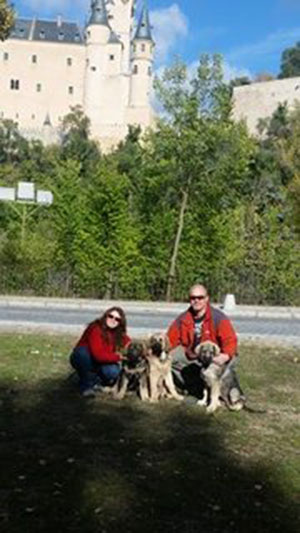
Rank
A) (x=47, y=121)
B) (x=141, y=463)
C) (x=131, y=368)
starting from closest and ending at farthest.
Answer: (x=141, y=463) < (x=131, y=368) < (x=47, y=121)

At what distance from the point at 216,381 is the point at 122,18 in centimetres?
11013

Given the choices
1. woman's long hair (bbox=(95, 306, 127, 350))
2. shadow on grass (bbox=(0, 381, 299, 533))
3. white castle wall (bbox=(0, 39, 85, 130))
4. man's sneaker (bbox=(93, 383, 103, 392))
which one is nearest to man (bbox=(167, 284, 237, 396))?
woman's long hair (bbox=(95, 306, 127, 350))

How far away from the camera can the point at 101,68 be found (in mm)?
107562

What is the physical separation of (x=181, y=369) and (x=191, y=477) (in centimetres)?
271

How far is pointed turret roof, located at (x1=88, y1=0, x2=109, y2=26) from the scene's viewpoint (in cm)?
10619

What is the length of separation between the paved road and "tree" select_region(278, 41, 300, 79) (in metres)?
123

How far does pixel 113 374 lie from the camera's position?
850 cm

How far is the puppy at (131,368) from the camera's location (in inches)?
321

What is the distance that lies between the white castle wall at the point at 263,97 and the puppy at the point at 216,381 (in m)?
88.5

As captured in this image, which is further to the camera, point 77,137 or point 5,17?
point 77,137

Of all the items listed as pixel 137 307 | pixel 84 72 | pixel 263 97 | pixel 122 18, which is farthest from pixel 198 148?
pixel 122 18

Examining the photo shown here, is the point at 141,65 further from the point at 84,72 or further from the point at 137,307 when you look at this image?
the point at 137,307

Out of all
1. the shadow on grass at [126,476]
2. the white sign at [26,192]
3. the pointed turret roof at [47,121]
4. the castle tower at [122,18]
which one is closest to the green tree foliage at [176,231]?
the white sign at [26,192]


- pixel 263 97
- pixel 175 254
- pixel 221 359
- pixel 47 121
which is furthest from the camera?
pixel 47 121
